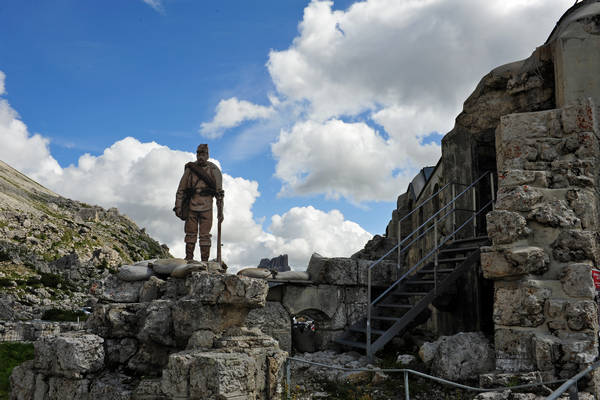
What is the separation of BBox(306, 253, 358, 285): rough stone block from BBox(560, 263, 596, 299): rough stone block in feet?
13.9

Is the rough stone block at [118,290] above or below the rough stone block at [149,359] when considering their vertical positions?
above

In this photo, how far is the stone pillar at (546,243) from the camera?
5324 mm

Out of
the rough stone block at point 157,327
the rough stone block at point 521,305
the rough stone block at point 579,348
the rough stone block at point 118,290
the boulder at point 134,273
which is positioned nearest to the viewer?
the rough stone block at point 579,348

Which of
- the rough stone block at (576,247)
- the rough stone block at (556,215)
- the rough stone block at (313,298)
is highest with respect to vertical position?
the rough stone block at (556,215)

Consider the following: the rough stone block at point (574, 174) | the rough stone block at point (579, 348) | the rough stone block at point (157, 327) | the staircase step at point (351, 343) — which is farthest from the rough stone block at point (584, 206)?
the rough stone block at point (157, 327)

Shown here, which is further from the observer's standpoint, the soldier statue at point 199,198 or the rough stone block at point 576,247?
the soldier statue at point 199,198

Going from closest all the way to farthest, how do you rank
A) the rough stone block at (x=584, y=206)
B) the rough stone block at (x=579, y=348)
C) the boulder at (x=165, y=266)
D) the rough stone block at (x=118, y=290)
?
the rough stone block at (x=579, y=348), the rough stone block at (x=584, y=206), the rough stone block at (x=118, y=290), the boulder at (x=165, y=266)

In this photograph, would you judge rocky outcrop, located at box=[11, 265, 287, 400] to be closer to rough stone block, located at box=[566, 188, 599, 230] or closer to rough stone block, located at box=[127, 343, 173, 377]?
rough stone block, located at box=[127, 343, 173, 377]

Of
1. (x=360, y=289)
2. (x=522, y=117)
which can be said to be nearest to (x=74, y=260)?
(x=360, y=289)

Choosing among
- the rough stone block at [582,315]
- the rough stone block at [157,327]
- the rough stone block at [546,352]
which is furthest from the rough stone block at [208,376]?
the rough stone block at [582,315]

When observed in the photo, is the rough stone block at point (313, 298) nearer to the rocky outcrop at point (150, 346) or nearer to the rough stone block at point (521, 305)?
the rocky outcrop at point (150, 346)

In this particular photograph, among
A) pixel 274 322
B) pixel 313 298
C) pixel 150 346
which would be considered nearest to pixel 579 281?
pixel 313 298

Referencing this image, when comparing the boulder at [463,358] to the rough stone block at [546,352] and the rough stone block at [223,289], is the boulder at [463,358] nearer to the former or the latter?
the rough stone block at [546,352]

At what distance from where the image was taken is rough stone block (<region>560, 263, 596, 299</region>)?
5.41 m
